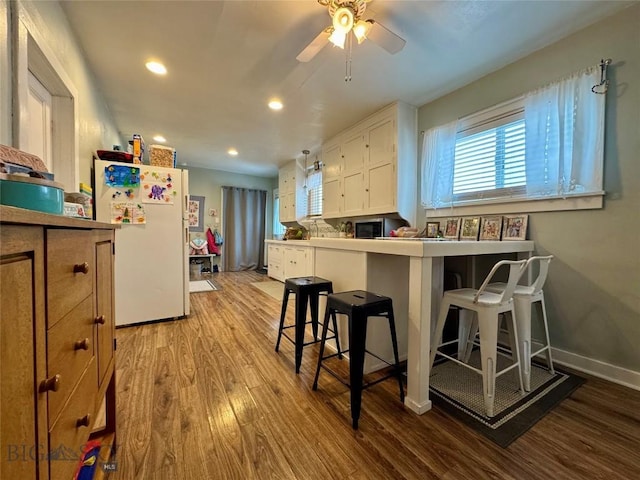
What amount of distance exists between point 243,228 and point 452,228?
16.8ft

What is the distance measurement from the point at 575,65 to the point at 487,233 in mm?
1335

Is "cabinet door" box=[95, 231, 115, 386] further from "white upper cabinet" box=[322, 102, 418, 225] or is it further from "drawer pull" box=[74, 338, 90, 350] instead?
"white upper cabinet" box=[322, 102, 418, 225]

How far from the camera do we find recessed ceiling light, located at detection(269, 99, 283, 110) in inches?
118

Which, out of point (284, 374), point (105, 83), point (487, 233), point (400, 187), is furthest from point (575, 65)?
point (105, 83)

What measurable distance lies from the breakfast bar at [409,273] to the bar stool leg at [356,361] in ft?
1.06

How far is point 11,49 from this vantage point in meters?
1.18

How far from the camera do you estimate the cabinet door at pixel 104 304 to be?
956mm

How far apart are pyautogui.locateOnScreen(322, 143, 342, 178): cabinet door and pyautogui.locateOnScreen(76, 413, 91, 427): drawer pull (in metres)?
3.68

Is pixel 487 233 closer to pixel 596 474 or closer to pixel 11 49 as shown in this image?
pixel 596 474

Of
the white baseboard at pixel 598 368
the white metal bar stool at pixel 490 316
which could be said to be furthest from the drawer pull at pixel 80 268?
the white baseboard at pixel 598 368

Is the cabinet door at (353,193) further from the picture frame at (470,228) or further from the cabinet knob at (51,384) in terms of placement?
the cabinet knob at (51,384)

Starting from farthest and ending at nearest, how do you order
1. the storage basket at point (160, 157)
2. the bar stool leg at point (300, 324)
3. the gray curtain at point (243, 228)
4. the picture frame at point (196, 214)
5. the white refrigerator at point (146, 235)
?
1. the gray curtain at point (243, 228)
2. the picture frame at point (196, 214)
3. the storage basket at point (160, 157)
4. the white refrigerator at point (146, 235)
5. the bar stool leg at point (300, 324)

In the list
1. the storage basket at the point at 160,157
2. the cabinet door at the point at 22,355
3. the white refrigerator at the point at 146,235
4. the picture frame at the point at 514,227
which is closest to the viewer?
the cabinet door at the point at 22,355

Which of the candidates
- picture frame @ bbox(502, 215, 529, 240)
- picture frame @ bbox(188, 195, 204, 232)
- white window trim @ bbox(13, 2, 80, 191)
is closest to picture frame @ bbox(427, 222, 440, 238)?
picture frame @ bbox(502, 215, 529, 240)
